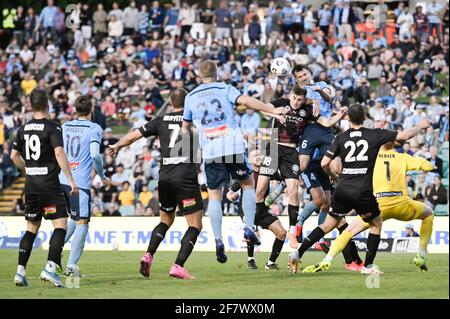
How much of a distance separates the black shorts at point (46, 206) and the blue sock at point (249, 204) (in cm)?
292

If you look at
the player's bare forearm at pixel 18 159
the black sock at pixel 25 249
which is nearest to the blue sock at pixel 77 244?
the black sock at pixel 25 249

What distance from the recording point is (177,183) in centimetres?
1553

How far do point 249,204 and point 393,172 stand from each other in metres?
2.36

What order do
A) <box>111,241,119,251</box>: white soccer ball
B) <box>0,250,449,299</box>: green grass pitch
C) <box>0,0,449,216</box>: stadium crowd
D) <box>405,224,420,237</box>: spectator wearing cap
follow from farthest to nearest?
1. <box>0,0,449,216</box>: stadium crowd
2. <box>111,241,119,251</box>: white soccer ball
3. <box>405,224,420,237</box>: spectator wearing cap
4. <box>0,250,449,299</box>: green grass pitch

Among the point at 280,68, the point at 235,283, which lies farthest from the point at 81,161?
the point at 280,68

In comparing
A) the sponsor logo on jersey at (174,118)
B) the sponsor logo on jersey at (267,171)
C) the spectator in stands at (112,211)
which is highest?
the sponsor logo on jersey at (174,118)

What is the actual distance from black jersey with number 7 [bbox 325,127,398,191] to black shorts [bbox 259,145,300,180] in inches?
111

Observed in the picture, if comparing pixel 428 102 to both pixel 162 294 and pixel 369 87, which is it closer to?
pixel 369 87

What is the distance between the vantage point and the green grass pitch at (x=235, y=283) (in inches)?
522

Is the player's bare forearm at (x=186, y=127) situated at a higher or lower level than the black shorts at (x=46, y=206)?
higher

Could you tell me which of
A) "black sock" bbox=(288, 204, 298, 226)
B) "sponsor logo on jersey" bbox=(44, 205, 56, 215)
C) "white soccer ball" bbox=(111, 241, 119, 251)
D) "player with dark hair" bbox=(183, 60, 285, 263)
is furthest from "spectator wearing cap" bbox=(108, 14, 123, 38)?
"sponsor logo on jersey" bbox=(44, 205, 56, 215)

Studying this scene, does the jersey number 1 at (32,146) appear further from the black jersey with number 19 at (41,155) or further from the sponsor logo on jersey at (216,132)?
the sponsor logo on jersey at (216,132)

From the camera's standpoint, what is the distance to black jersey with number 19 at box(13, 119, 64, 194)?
14547mm

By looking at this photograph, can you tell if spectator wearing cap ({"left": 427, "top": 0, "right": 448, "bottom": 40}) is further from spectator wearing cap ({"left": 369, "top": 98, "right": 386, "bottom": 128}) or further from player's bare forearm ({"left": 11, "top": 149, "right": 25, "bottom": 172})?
player's bare forearm ({"left": 11, "top": 149, "right": 25, "bottom": 172})
